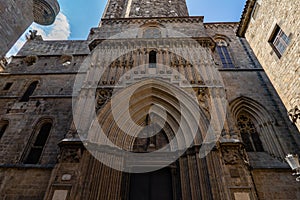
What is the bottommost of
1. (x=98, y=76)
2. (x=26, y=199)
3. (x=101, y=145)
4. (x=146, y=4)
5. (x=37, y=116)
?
(x=26, y=199)

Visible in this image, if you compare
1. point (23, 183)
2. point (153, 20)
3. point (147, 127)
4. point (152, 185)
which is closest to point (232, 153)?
point (152, 185)

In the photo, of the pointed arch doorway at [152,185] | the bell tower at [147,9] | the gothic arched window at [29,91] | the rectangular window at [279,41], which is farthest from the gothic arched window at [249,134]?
the gothic arched window at [29,91]

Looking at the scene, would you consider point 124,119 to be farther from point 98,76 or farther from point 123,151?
point 98,76

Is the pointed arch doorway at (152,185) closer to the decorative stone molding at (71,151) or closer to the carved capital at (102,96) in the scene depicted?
the decorative stone molding at (71,151)

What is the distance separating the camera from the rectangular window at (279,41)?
7.38 meters

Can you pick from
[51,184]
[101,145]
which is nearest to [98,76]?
[101,145]

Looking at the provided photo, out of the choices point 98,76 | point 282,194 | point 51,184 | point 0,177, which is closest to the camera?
point 51,184

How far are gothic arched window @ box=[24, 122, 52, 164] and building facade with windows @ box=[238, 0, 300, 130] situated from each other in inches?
380

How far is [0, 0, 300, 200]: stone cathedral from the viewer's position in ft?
21.5

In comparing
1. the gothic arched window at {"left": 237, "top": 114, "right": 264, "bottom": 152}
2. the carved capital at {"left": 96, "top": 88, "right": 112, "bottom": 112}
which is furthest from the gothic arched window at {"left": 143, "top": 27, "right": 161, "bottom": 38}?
the gothic arched window at {"left": 237, "top": 114, "right": 264, "bottom": 152}

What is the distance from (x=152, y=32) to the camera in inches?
522

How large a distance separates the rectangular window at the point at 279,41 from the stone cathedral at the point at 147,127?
94.1 inches

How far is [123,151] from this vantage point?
300 inches

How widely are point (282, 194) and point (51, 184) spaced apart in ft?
24.2
